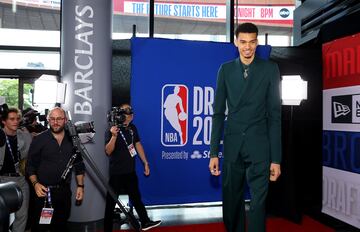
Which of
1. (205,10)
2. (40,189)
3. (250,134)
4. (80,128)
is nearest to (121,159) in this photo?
(80,128)

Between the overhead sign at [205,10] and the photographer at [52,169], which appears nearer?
the photographer at [52,169]

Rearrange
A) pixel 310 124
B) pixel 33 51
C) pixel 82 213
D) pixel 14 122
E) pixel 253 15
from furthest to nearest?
1. pixel 253 15
2. pixel 33 51
3. pixel 310 124
4. pixel 82 213
5. pixel 14 122

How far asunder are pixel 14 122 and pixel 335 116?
330 centimetres

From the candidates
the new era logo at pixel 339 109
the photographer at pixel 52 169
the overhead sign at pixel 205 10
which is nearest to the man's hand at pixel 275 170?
the photographer at pixel 52 169

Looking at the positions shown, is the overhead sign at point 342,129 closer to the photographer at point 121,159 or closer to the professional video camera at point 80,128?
the photographer at point 121,159

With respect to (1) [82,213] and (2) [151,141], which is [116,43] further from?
(1) [82,213]

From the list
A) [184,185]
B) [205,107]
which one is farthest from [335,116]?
[184,185]

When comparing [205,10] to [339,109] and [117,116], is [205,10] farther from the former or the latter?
[117,116]

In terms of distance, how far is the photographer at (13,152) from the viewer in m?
3.18

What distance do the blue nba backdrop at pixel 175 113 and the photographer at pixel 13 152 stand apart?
4.37ft

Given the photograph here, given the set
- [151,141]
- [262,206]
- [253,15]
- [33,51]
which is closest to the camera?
[262,206]

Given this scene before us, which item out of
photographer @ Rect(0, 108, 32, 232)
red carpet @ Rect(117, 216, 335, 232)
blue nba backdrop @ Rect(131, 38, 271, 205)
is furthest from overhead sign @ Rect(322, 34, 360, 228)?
photographer @ Rect(0, 108, 32, 232)

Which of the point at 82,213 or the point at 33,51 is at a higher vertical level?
the point at 33,51

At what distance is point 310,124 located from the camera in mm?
4906
